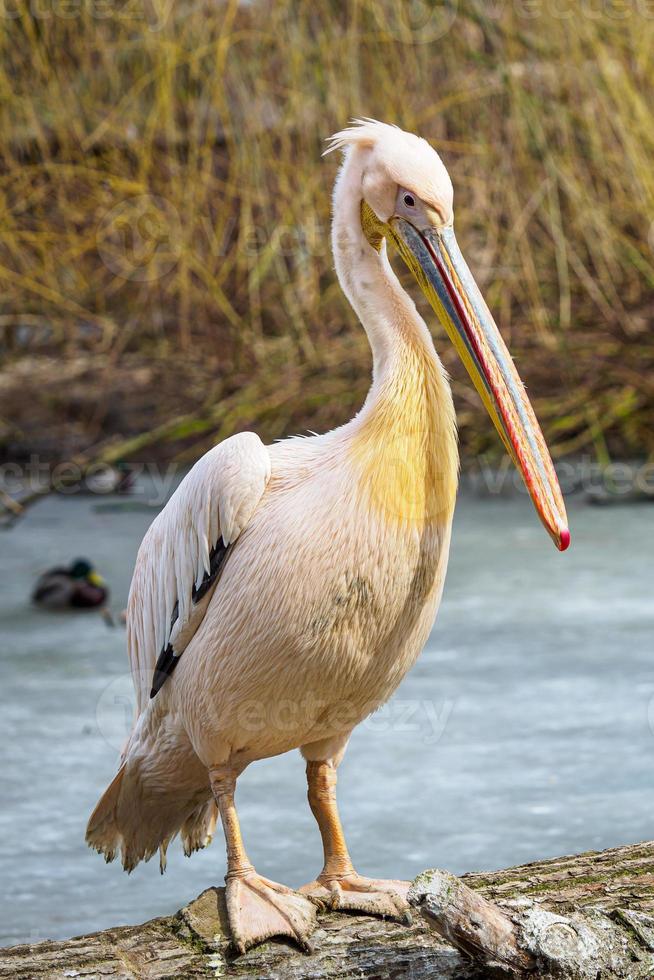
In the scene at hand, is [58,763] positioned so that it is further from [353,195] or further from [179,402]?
[179,402]

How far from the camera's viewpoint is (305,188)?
18.6 ft

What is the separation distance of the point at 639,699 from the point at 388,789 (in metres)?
0.87

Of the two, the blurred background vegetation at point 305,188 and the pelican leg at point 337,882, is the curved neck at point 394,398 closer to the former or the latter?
the pelican leg at point 337,882

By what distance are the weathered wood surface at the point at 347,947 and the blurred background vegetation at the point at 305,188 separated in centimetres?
355

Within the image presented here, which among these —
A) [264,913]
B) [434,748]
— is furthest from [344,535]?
[434,748]

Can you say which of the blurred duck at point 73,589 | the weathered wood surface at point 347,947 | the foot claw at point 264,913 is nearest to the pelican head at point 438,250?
the weathered wood surface at point 347,947

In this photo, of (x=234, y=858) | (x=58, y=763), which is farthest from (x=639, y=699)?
(x=234, y=858)

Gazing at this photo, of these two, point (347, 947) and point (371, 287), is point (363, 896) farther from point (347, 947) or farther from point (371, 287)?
point (371, 287)

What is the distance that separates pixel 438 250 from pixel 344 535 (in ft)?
1.51

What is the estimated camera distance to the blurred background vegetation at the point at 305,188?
557 centimetres

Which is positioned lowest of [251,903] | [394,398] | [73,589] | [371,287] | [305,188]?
[73,589]

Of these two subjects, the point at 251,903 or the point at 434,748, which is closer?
the point at 251,903

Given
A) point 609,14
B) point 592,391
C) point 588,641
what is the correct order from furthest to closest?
1. point 592,391
2. point 609,14
3. point 588,641

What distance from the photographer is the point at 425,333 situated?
2.05 metres
